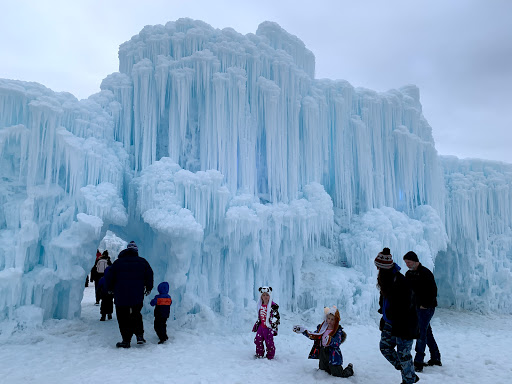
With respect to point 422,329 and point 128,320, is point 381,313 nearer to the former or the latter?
point 422,329

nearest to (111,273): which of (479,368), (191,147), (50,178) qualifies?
(50,178)

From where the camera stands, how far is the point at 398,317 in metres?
4.91

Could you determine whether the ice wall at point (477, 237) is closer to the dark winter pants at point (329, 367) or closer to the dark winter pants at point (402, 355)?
the dark winter pants at point (329, 367)

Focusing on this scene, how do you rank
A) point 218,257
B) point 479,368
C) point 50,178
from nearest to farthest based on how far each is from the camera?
1. point 479,368
2. point 50,178
3. point 218,257

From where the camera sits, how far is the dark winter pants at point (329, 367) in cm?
573

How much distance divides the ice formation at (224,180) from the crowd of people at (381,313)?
158cm

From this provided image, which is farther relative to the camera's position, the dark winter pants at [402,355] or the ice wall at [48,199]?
the ice wall at [48,199]

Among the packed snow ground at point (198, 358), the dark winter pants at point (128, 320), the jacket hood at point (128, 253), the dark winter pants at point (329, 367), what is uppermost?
the jacket hood at point (128, 253)

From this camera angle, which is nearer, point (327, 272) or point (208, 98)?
point (208, 98)

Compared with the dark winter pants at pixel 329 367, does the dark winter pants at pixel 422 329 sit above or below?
above

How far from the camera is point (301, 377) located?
5.82 meters

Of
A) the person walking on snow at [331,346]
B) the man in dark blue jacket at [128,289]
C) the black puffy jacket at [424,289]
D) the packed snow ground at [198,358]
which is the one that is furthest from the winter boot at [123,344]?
the black puffy jacket at [424,289]

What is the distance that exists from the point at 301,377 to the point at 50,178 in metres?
7.06

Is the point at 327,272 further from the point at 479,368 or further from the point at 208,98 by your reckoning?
the point at 208,98
